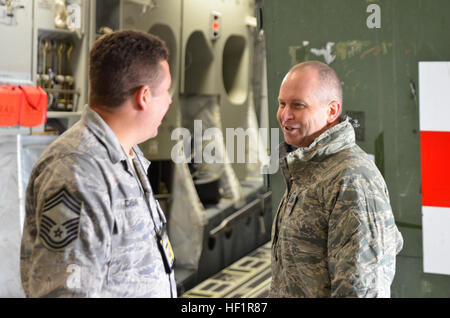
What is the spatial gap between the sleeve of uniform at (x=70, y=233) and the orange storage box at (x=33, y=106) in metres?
2.82

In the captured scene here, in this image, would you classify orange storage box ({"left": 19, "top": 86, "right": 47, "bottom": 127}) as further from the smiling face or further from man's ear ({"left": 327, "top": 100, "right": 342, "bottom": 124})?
man's ear ({"left": 327, "top": 100, "right": 342, "bottom": 124})

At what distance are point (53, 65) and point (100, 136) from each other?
3.28 metres

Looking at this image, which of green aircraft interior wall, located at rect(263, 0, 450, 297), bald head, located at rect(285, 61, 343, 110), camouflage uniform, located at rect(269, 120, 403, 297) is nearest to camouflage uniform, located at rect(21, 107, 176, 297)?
camouflage uniform, located at rect(269, 120, 403, 297)

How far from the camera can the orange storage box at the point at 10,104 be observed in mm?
3879

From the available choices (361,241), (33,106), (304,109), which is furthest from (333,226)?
(33,106)

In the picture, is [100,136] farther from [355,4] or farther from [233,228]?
[233,228]

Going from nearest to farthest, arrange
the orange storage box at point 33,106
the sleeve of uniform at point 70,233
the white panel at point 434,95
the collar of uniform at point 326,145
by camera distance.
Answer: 1. the sleeve of uniform at point 70,233
2. the collar of uniform at point 326,145
3. the white panel at point 434,95
4. the orange storage box at point 33,106

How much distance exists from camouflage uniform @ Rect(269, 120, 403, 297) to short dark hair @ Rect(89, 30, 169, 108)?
0.59 m

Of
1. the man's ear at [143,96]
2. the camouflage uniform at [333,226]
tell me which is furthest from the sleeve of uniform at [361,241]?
the man's ear at [143,96]

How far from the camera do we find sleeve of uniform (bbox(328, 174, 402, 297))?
5.18 ft

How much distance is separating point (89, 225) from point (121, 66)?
1.39ft

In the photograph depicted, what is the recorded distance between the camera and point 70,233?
1.31 meters

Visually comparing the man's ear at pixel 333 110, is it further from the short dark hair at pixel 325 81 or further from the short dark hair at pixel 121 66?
the short dark hair at pixel 121 66

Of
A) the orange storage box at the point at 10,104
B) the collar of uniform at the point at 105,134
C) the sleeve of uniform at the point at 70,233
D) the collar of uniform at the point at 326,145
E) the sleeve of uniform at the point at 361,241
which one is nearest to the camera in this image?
the sleeve of uniform at the point at 70,233
